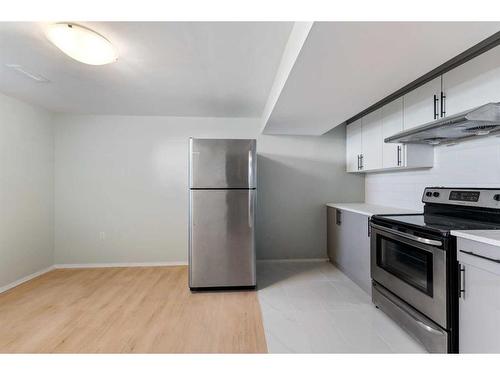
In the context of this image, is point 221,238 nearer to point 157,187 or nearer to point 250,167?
point 250,167

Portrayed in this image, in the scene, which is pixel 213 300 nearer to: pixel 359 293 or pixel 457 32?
pixel 359 293

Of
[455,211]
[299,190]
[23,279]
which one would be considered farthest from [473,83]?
[23,279]

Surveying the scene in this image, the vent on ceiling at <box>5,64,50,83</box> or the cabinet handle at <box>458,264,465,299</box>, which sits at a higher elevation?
the vent on ceiling at <box>5,64,50,83</box>

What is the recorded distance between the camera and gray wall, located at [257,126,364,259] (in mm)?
3807

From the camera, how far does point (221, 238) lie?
2.78 metres

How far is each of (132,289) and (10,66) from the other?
246 centimetres

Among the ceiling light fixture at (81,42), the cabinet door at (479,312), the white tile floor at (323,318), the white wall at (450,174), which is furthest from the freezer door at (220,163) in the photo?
the cabinet door at (479,312)

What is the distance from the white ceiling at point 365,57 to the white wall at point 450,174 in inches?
34.2

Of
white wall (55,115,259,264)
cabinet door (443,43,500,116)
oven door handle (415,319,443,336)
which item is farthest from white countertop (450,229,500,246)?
white wall (55,115,259,264)

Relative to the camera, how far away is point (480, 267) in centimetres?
136

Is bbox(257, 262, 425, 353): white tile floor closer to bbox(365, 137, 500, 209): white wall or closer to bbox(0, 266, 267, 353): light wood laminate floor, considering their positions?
bbox(0, 266, 267, 353): light wood laminate floor

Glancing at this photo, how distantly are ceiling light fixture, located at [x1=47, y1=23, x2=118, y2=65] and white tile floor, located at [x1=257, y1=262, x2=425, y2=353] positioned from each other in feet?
7.96

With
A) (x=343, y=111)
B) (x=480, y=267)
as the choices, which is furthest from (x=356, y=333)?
(x=343, y=111)

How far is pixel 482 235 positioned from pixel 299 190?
8.29ft
